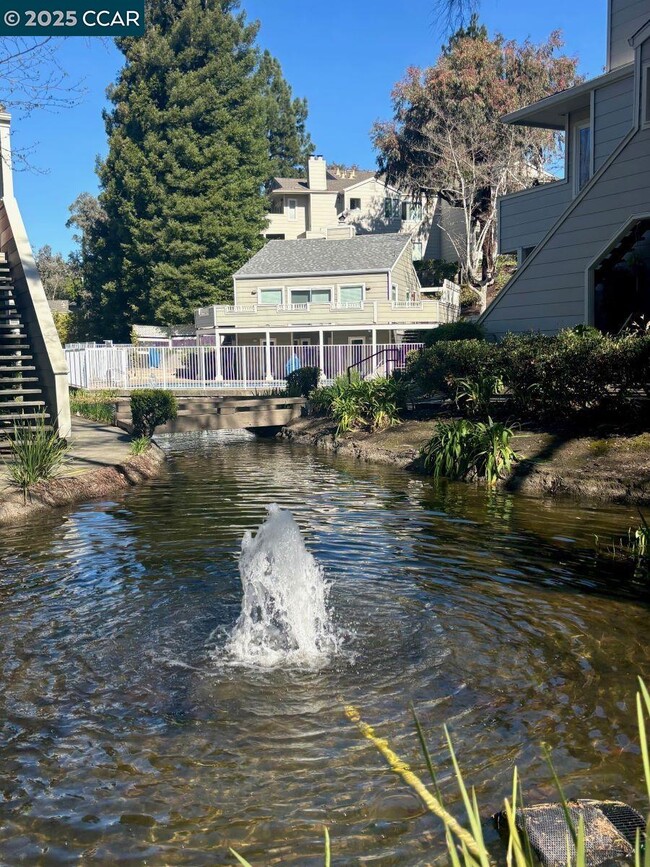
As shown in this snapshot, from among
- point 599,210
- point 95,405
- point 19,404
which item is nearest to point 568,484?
point 599,210

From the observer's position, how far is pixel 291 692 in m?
5.50

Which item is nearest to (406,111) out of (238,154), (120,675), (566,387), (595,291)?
(238,154)

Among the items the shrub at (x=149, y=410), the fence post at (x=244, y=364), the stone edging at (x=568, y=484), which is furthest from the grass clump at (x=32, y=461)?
the fence post at (x=244, y=364)

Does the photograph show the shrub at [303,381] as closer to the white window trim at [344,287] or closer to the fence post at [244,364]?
the fence post at [244,364]

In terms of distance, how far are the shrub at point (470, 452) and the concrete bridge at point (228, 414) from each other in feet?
25.1

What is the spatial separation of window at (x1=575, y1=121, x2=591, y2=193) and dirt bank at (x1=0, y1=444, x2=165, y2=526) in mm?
12843

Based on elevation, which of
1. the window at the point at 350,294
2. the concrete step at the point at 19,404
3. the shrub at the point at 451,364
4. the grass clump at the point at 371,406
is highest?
the window at the point at 350,294

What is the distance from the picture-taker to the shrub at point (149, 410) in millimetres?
18547

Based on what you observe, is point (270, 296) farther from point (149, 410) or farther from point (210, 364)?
point (149, 410)

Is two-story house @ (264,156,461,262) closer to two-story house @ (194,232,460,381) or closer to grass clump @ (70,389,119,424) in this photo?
two-story house @ (194,232,460,381)

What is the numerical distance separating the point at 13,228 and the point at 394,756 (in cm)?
1530

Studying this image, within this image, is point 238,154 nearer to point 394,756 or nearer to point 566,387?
point 566,387

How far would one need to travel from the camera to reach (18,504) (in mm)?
11234

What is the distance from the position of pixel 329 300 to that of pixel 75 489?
32954 mm
